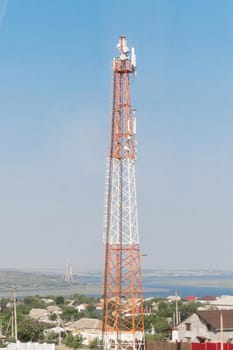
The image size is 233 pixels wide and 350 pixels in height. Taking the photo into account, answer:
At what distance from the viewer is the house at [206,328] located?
23.1 m

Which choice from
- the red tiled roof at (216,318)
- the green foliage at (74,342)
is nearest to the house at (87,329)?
the green foliage at (74,342)

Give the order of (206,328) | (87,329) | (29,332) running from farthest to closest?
(87,329), (29,332), (206,328)

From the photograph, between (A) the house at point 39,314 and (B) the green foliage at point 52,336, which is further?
(A) the house at point 39,314

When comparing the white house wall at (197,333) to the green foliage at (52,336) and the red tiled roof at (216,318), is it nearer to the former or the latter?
the red tiled roof at (216,318)

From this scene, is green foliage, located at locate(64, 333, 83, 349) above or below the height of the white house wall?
below

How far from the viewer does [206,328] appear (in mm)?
23672

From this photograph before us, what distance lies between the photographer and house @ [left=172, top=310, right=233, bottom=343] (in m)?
23.1

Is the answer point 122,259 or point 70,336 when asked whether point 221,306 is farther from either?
point 122,259

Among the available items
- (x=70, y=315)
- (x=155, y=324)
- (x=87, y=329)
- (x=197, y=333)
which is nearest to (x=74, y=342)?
(x=197, y=333)

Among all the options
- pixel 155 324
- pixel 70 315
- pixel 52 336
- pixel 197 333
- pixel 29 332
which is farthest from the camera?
pixel 70 315

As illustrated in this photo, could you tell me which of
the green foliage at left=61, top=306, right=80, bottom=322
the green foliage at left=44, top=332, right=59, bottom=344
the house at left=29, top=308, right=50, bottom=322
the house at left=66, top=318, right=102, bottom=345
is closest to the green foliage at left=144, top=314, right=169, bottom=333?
the house at left=66, top=318, right=102, bottom=345

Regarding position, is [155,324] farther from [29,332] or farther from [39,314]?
[39,314]

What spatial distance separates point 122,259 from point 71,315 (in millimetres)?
28184

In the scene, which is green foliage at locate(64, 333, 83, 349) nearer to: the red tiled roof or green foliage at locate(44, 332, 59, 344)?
green foliage at locate(44, 332, 59, 344)
